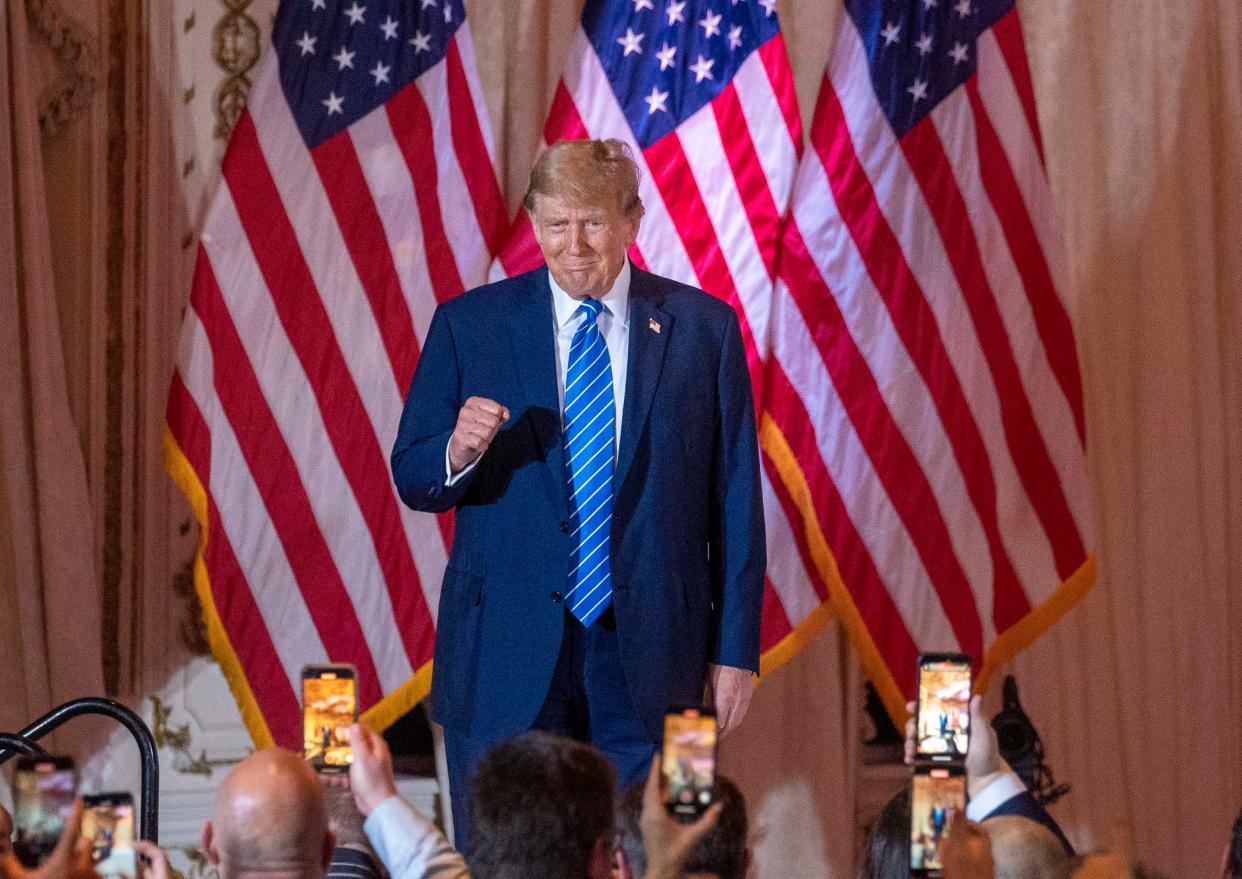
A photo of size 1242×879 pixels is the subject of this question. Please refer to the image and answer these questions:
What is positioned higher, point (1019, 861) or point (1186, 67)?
point (1186, 67)

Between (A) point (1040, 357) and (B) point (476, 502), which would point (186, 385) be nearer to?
(B) point (476, 502)

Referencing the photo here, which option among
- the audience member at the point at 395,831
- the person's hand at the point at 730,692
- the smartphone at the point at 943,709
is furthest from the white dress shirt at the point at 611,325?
the audience member at the point at 395,831

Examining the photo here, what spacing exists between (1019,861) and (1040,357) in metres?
2.91

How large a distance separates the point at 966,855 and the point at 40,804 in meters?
1.15

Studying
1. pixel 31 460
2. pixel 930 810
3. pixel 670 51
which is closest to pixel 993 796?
pixel 930 810

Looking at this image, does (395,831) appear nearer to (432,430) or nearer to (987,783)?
(987,783)

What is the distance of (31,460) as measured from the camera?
15.2 feet

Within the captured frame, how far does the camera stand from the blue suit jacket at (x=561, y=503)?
11.3 feet

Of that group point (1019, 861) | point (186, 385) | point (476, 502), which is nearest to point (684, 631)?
point (476, 502)

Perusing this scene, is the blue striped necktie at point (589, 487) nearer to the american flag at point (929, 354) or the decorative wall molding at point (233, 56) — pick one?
the american flag at point (929, 354)

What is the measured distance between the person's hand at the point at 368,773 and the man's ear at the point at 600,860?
31cm

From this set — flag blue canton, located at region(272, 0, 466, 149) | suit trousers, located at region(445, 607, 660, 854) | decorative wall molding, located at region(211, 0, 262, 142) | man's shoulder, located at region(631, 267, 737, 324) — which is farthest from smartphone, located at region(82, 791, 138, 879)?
decorative wall molding, located at region(211, 0, 262, 142)

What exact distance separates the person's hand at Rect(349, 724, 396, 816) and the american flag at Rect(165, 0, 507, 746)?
8.08 feet

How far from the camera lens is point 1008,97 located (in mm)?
5000
